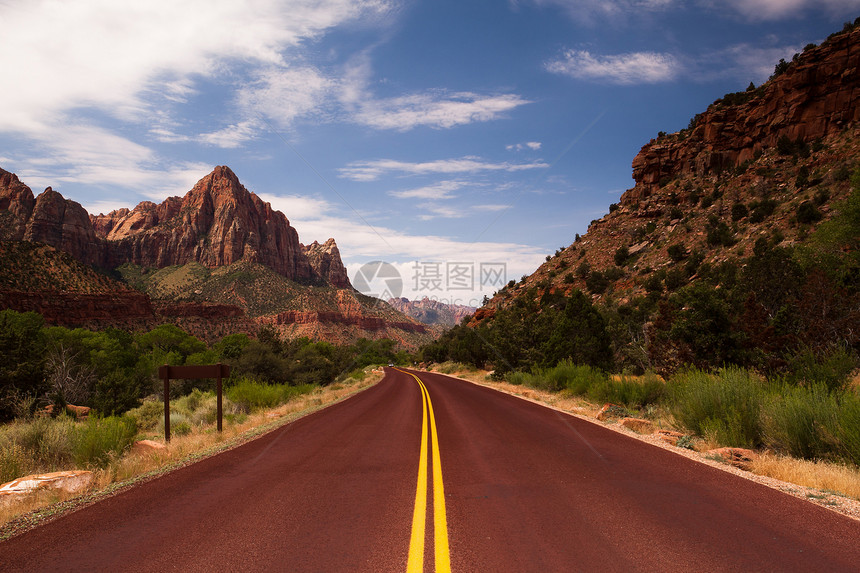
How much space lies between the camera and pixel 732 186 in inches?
2112

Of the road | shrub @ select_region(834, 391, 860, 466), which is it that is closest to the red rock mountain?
the road

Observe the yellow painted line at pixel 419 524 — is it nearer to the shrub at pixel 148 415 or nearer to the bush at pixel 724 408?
the bush at pixel 724 408

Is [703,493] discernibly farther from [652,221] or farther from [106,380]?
[652,221]

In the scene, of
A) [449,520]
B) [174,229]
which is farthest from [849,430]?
[174,229]

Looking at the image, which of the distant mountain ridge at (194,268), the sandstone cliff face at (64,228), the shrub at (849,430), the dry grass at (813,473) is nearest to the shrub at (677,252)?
the shrub at (849,430)

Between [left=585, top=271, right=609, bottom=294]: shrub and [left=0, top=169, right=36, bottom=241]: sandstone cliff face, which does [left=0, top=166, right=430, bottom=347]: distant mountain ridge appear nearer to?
[left=0, top=169, right=36, bottom=241]: sandstone cliff face

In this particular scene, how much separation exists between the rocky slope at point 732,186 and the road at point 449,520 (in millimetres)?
38624

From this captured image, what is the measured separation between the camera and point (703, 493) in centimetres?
571

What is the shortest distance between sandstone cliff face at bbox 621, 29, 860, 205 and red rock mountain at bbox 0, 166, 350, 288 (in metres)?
119

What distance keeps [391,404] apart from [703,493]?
15769 millimetres

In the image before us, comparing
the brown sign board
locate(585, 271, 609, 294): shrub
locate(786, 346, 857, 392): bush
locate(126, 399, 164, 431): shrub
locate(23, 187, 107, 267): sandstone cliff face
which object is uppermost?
locate(23, 187, 107, 267): sandstone cliff face

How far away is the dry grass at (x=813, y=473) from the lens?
5633 mm

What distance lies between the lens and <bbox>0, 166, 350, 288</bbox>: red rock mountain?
12938 centimetres

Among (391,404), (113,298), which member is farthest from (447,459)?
(113,298)
